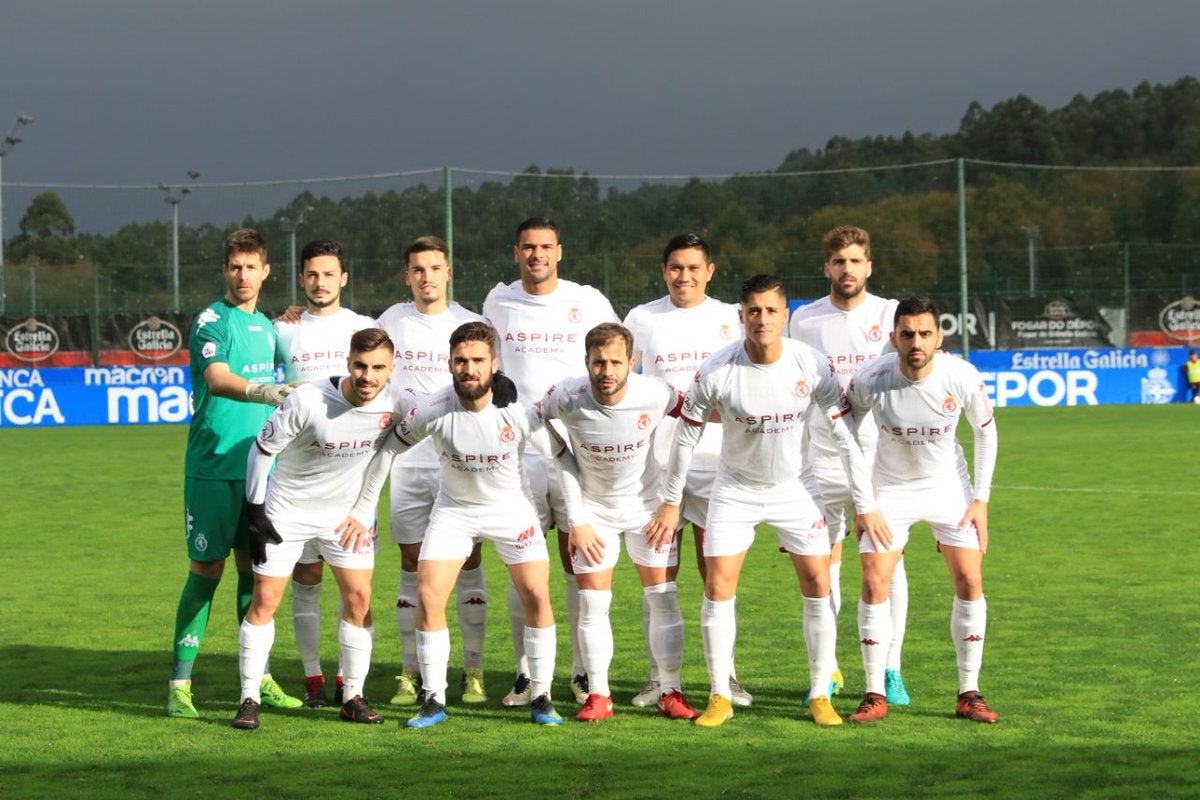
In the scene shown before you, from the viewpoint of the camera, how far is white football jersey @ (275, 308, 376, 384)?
720 centimetres

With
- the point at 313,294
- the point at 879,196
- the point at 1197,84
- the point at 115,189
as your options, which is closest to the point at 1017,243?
the point at 879,196

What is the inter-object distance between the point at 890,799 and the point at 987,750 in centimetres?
83

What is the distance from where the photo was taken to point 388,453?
6.71m

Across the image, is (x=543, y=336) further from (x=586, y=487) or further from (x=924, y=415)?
(x=924, y=415)

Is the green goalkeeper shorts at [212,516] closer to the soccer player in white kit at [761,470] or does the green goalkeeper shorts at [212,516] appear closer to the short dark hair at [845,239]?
the soccer player in white kit at [761,470]

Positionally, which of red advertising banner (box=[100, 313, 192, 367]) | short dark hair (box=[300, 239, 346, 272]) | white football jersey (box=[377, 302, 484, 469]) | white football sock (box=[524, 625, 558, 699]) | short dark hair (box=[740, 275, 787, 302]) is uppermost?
red advertising banner (box=[100, 313, 192, 367])

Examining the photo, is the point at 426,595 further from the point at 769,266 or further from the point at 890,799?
the point at 769,266

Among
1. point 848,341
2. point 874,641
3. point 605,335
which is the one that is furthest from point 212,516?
point 848,341

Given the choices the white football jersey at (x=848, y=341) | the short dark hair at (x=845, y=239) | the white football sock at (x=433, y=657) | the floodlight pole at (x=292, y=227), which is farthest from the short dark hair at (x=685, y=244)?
the floodlight pole at (x=292, y=227)

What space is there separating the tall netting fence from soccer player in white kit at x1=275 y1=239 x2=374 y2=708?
59.4ft

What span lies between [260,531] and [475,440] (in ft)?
3.19

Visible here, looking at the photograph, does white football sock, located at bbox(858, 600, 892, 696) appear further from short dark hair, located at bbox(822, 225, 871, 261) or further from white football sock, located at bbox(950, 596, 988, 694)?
short dark hair, located at bbox(822, 225, 871, 261)

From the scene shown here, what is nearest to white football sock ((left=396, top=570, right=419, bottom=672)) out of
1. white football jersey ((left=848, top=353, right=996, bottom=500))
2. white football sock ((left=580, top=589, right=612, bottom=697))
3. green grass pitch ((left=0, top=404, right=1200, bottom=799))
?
green grass pitch ((left=0, top=404, right=1200, bottom=799))

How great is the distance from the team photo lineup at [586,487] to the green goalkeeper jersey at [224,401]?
1 centimetres
